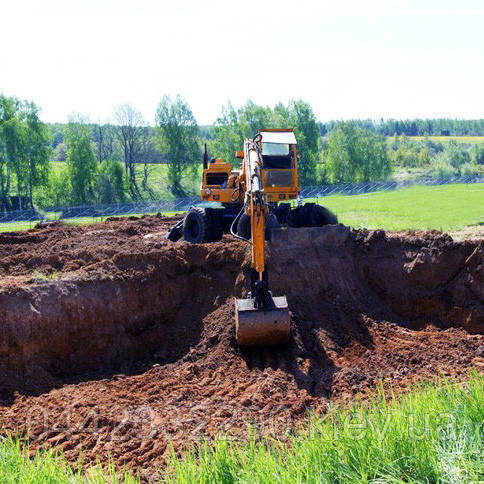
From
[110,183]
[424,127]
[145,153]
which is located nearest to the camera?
[110,183]

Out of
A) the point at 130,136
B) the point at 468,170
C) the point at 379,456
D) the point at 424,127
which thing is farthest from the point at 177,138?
the point at 424,127

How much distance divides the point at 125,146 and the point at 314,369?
202ft

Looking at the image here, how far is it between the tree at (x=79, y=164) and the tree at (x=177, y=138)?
9.64 meters

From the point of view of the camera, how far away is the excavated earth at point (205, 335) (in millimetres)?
7827

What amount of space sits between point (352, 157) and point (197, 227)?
6106 centimetres

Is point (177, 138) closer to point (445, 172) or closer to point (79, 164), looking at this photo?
point (79, 164)

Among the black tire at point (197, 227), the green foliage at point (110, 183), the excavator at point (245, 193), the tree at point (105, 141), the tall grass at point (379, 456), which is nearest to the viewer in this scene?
the tall grass at point (379, 456)

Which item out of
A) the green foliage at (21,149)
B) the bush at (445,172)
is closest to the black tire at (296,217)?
the green foliage at (21,149)

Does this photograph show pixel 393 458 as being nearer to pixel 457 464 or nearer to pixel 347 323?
pixel 457 464

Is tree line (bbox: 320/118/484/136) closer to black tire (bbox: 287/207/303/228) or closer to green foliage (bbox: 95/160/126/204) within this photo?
green foliage (bbox: 95/160/126/204)

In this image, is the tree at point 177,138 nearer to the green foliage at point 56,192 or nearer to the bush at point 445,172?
the green foliage at point 56,192

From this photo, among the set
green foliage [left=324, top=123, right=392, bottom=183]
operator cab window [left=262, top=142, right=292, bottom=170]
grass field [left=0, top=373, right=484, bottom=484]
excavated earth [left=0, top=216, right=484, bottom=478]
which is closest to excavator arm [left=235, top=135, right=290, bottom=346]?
excavated earth [left=0, top=216, right=484, bottom=478]

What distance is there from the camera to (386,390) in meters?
8.44

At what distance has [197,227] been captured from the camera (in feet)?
52.1
